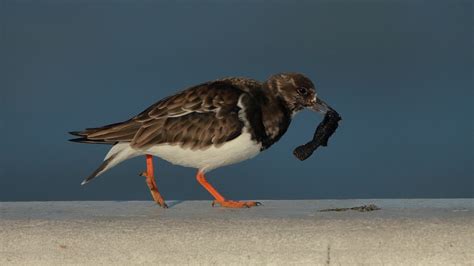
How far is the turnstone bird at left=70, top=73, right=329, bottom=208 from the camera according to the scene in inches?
380

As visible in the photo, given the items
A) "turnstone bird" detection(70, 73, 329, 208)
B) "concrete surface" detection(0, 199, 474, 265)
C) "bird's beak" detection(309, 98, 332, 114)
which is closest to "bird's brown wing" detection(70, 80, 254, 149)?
"turnstone bird" detection(70, 73, 329, 208)

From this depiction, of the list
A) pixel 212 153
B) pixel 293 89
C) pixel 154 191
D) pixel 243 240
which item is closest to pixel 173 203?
pixel 154 191

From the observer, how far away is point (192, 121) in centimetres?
972

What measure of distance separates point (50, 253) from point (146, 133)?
2360 millimetres

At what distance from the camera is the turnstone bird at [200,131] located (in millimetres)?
9656

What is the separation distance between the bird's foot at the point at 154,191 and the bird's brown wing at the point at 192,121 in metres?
0.42

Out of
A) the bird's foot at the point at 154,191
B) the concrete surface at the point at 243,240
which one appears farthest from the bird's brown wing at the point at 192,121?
the concrete surface at the point at 243,240

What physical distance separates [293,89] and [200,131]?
1311mm

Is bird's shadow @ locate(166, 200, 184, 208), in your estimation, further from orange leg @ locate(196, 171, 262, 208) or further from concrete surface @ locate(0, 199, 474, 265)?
concrete surface @ locate(0, 199, 474, 265)

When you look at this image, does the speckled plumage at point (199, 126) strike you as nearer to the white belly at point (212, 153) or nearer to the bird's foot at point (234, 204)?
the white belly at point (212, 153)

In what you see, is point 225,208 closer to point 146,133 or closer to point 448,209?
point 146,133

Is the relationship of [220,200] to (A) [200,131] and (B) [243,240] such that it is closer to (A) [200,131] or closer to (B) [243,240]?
(A) [200,131]

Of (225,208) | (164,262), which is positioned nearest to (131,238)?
(164,262)

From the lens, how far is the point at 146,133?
9.72 meters
